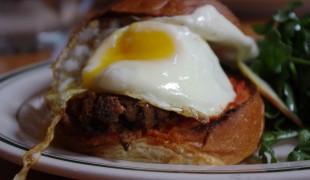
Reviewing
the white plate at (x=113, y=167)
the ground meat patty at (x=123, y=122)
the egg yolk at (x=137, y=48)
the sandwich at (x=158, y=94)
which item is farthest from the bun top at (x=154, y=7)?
the white plate at (x=113, y=167)

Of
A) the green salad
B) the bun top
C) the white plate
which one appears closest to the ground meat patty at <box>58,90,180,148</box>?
the white plate

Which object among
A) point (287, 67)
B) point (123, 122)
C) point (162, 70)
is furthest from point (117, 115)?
point (287, 67)

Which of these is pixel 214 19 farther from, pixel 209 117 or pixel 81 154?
pixel 81 154

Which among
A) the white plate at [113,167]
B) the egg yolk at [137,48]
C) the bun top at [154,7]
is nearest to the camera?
the white plate at [113,167]

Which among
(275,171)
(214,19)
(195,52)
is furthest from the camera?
(214,19)

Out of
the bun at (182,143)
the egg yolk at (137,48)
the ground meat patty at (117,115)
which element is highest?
the egg yolk at (137,48)

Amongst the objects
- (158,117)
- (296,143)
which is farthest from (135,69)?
(296,143)

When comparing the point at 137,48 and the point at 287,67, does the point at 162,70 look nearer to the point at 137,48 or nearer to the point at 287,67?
the point at 137,48

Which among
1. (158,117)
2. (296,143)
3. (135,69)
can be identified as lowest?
(296,143)

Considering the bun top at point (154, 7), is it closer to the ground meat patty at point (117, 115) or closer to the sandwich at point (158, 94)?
the sandwich at point (158, 94)
